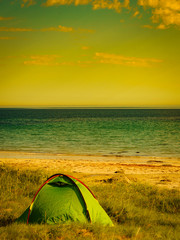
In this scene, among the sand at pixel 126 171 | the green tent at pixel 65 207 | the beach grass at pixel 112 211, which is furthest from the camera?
the sand at pixel 126 171

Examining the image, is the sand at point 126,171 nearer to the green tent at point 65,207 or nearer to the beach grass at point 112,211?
the beach grass at point 112,211

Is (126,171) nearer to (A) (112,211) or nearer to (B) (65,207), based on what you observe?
(A) (112,211)

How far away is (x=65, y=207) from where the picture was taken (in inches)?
273

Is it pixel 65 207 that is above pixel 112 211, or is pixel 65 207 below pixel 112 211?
above

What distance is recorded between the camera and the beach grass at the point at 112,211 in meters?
5.90

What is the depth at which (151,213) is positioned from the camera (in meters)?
8.33

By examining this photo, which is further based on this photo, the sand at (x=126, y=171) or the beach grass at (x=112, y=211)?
the sand at (x=126, y=171)

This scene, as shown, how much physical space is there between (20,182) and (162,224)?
18.4 feet

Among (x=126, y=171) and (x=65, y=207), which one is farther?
(x=126, y=171)

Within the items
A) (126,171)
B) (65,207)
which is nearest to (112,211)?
(65,207)

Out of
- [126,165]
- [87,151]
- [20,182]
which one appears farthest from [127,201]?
[87,151]

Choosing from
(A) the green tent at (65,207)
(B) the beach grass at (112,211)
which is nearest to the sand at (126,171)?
(B) the beach grass at (112,211)

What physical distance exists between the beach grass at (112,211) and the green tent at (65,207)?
0.39 metres

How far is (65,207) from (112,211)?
75.4 inches
